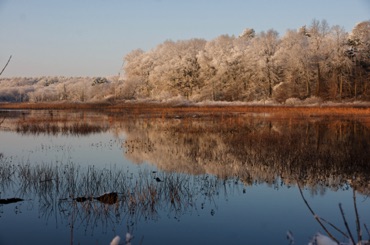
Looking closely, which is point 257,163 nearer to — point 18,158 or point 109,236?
point 109,236

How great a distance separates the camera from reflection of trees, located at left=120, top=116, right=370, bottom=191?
14383mm

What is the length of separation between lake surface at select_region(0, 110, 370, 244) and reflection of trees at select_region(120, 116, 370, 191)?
0.05 m

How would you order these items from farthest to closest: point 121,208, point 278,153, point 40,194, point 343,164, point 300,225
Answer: point 278,153 < point 343,164 < point 40,194 < point 121,208 < point 300,225

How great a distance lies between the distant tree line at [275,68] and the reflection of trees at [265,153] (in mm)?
35667

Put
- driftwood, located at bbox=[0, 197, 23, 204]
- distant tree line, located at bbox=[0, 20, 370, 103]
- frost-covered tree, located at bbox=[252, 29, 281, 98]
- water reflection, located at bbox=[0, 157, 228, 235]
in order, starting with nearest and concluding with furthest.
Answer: water reflection, located at bbox=[0, 157, 228, 235] < driftwood, located at bbox=[0, 197, 23, 204] < distant tree line, located at bbox=[0, 20, 370, 103] < frost-covered tree, located at bbox=[252, 29, 281, 98]

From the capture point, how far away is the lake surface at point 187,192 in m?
9.27

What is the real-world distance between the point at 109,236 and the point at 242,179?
6502 millimetres

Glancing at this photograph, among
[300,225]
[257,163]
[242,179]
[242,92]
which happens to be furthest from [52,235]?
[242,92]

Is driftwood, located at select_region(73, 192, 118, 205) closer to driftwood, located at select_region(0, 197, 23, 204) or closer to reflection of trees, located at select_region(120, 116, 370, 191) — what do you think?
driftwood, located at select_region(0, 197, 23, 204)

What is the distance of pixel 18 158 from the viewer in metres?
19.0

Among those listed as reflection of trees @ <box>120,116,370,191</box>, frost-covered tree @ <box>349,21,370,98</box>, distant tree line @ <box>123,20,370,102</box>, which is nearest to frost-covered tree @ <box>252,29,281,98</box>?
distant tree line @ <box>123,20,370,102</box>

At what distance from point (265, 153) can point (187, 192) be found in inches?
295

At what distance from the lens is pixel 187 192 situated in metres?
12.1

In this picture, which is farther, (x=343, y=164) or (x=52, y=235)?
(x=343, y=164)
